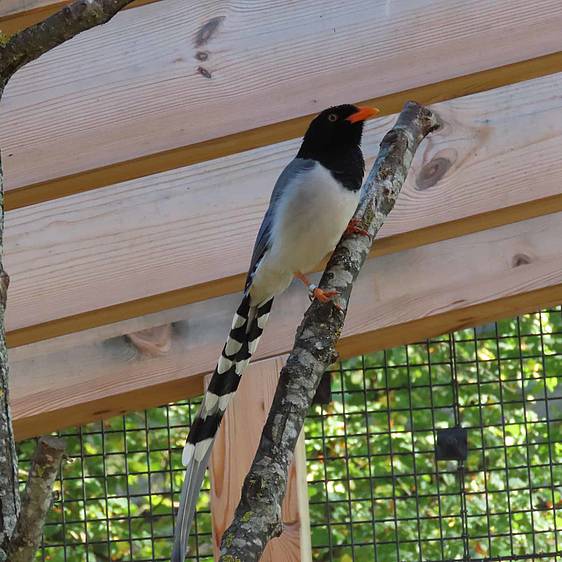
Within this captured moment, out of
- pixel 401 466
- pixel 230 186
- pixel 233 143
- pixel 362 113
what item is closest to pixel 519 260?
pixel 362 113

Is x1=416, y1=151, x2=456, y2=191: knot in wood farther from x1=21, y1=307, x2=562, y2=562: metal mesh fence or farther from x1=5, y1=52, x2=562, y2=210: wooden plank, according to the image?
x1=21, y1=307, x2=562, y2=562: metal mesh fence

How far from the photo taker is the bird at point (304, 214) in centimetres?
278

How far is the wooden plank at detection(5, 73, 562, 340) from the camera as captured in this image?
9.64 feet

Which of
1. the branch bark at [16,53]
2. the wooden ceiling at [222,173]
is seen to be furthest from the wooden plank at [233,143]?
the branch bark at [16,53]

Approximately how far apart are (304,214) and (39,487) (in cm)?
162

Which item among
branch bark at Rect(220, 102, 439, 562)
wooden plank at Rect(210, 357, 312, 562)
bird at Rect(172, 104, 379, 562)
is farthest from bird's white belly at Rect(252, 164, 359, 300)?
→ wooden plank at Rect(210, 357, 312, 562)

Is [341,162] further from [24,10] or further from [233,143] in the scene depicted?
[24,10]

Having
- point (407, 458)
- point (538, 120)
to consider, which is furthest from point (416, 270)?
point (407, 458)

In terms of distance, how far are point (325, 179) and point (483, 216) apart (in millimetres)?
456

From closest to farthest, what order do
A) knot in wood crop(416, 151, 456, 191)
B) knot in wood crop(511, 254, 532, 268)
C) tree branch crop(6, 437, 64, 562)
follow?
1. tree branch crop(6, 437, 64, 562)
2. knot in wood crop(416, 151, 456, 191)
3. knot in wood crop(511, 254, 532, 268)

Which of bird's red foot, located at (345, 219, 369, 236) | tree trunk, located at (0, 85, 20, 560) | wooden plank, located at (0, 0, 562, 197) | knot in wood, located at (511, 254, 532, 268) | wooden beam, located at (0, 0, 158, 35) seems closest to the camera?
tree trunk, located at (0, 85, 20, 560)

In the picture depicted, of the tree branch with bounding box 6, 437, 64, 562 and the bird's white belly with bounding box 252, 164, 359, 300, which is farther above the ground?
the bird's white belly with bounding box 252, 164, 359, 300

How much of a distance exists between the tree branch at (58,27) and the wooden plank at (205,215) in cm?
130

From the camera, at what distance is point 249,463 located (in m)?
3.29
